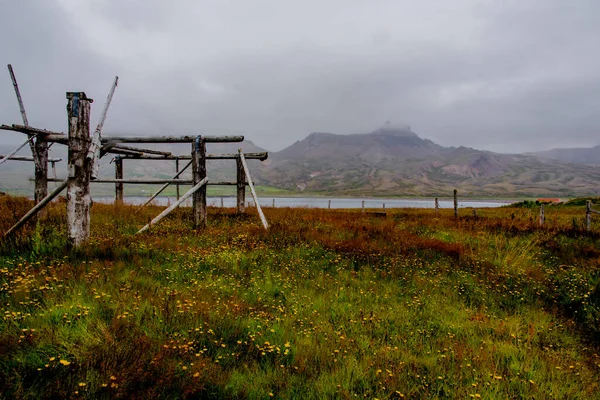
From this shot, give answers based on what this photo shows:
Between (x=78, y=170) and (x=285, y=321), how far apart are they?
6132mm

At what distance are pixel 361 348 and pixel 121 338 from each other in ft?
9.65

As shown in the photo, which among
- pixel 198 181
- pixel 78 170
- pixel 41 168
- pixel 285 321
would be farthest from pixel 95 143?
pixel 41 168

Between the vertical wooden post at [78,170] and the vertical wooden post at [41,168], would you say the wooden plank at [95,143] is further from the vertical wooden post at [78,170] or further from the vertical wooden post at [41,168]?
the vertical wooden post at [41,168]

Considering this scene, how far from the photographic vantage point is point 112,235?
28.8 feet

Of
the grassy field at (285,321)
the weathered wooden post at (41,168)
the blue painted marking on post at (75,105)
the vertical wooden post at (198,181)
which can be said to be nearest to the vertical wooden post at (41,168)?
the weathered wooden post at (41,168)

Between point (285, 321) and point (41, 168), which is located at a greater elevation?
point (41, 168)

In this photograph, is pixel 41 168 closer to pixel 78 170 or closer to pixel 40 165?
pixel 40 165

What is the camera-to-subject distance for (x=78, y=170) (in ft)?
24.4

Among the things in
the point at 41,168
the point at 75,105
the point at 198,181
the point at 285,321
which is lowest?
the point at 285,321

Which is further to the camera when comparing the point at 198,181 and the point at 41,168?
the point at 41,168

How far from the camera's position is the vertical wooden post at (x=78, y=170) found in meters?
7.29

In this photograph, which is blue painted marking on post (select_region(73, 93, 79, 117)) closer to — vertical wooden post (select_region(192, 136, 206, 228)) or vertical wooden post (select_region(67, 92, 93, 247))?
vertical wooden post (select_region(67, 92, 93, 247))

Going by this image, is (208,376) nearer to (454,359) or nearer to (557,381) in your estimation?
(454,359)

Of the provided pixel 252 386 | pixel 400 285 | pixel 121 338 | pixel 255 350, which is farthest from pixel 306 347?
pixel 400 285
